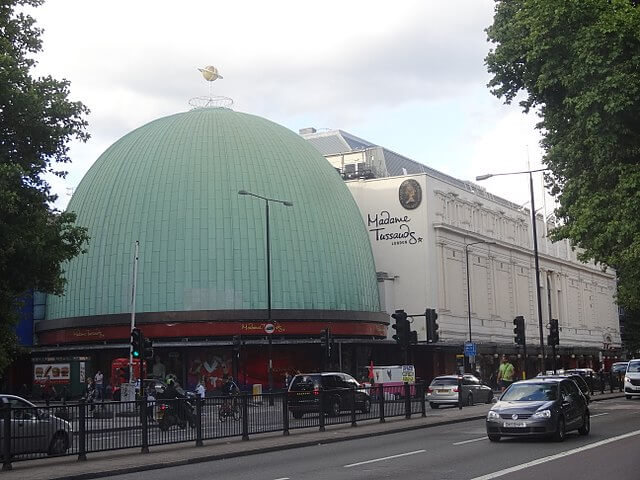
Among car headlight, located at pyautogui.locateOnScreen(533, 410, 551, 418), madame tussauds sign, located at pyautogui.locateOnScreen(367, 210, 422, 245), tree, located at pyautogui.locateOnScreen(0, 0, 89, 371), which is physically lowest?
car headlight, located at pyautogui.locateOnScreen(533, 410, 551, 418)

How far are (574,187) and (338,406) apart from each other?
1130cm

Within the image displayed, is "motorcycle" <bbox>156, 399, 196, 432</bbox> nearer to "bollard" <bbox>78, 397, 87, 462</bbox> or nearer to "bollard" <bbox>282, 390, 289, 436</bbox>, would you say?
"bollard" <bbox>78, 397, 87, 462</bbox>

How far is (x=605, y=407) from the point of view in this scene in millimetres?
37344

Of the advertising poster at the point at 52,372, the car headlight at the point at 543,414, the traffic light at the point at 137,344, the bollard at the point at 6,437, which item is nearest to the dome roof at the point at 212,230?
the advertising poster at the point at 52,372

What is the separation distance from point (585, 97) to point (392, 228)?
177ft

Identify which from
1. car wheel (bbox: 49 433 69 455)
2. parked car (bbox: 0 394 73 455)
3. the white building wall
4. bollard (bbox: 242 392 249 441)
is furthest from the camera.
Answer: the white building wall

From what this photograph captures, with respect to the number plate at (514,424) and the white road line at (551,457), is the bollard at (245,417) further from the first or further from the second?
the white road line at (551,457)

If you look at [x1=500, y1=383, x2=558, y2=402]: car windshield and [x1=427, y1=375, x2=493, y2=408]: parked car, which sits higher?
[x1=500, y1=383, x2=558, y2=402]: car windshield

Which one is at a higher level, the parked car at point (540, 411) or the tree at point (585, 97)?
the tree at point (585, 97)

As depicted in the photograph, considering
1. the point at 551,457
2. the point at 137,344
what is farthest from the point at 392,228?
the point at 551,457

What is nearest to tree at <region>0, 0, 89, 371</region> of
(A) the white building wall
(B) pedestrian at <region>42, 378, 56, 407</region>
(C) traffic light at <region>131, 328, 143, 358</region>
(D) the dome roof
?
(C) traffic light at <region>131, 328, 143, 358</region>

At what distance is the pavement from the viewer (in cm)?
1891

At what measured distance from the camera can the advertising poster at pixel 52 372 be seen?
55094mm

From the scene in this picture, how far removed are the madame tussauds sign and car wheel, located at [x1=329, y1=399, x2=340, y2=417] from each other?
48.2 metres
